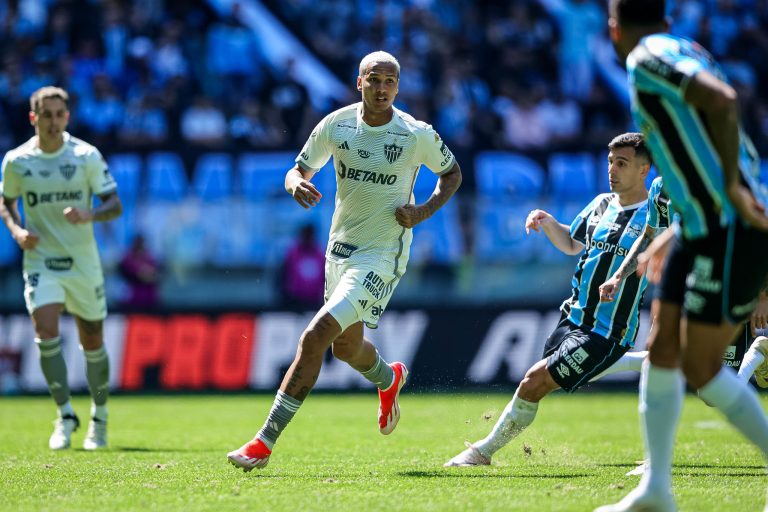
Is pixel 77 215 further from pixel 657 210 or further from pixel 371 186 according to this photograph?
pixel 657 210

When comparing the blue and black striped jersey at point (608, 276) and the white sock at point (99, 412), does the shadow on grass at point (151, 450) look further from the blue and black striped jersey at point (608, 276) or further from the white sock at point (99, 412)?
the blue and black striped jersey at point (608, 276)

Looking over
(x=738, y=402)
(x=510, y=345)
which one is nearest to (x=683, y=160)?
(x=738, y=402)

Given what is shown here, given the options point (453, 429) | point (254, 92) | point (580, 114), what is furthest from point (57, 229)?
point (580, 114)

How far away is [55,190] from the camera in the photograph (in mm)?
10359

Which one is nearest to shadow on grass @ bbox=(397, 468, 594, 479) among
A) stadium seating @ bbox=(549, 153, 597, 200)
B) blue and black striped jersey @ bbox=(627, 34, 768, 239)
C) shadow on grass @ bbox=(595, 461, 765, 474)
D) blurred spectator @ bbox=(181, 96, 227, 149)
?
shadow on grass @ bbox=(595, 461, 765, 474)

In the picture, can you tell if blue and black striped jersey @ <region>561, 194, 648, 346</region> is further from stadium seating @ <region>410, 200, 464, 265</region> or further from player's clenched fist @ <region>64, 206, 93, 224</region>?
stadium seating @ <region>410, 200, 464, 265</region>

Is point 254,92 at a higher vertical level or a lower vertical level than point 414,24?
lower

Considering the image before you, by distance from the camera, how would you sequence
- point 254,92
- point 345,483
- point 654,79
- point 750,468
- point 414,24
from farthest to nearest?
point 414,24 < point 254,92 < point 750,468 < point 345,483 < point 654,79

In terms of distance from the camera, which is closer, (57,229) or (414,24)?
(57,229)

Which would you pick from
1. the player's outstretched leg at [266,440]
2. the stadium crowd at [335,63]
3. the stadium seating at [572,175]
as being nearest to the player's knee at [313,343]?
the player's outstretched leg at [266,440]

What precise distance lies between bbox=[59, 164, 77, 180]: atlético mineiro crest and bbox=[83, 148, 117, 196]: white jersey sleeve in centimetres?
10

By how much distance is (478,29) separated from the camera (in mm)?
22656

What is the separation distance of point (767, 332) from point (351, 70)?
1377 cm

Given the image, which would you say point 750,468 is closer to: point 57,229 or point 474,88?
point 57,229
